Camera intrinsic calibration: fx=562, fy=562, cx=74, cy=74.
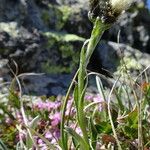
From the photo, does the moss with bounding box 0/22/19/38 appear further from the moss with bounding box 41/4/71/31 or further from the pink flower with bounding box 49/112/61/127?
the pink flower with bounding box 49/112/61/127

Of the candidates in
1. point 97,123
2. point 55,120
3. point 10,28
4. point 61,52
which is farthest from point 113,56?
point 97,123

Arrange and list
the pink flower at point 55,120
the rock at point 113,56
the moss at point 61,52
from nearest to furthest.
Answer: the pink flower at point 55,120 < the moss at point 61,52 < the rock at point 113,56

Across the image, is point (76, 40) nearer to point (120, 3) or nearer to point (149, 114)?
point (149, 114)

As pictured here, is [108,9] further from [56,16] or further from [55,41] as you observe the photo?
[56,16]

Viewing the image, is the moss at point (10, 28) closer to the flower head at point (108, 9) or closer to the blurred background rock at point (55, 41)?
the blurred background rock at point (55, 41)

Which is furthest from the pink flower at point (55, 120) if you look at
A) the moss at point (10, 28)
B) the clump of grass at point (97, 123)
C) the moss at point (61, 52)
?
the moss at point (61, 52)

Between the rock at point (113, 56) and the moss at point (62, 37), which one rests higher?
the moss at point (62, 37)

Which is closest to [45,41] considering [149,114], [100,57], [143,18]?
[100,57]

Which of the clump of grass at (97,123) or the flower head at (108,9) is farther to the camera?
the clump of grass at (97,123)
